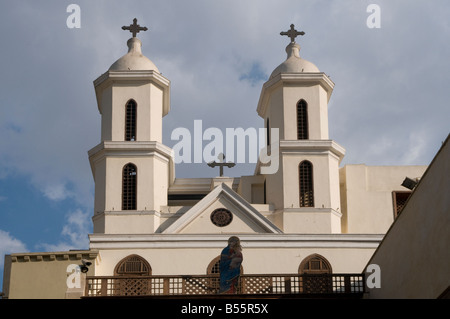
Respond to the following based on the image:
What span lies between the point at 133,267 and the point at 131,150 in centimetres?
554

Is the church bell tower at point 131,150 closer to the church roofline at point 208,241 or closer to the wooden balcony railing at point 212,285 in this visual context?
the church roofline at point 208,241

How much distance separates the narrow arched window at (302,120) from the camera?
46.2 m

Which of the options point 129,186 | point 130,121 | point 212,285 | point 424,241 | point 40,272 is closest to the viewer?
point 424,241

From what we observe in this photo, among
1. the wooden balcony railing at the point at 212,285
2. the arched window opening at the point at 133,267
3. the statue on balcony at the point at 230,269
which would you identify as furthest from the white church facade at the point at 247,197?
the statue on balcony at the point at 230,269

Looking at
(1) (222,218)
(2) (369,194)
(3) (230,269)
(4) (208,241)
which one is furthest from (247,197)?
(3) (230,269)

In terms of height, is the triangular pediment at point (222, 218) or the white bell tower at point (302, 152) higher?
the white bell tower at point (302, 152)

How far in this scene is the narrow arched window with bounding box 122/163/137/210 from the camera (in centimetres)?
4447

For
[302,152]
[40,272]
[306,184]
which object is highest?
[302,152]

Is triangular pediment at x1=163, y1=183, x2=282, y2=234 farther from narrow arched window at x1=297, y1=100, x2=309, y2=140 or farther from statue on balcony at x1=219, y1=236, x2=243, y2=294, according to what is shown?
statue on balcony at x1=219, y1=236, x2=243, y2=294

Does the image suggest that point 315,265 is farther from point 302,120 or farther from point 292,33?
point 292,33

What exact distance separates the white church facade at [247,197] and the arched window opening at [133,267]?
37 mm

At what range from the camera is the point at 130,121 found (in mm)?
46031

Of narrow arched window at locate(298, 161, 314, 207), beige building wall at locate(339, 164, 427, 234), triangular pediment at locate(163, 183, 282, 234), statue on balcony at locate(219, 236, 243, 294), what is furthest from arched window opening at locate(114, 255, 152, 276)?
beige building wall at locate(339, 164, 427, 234)
